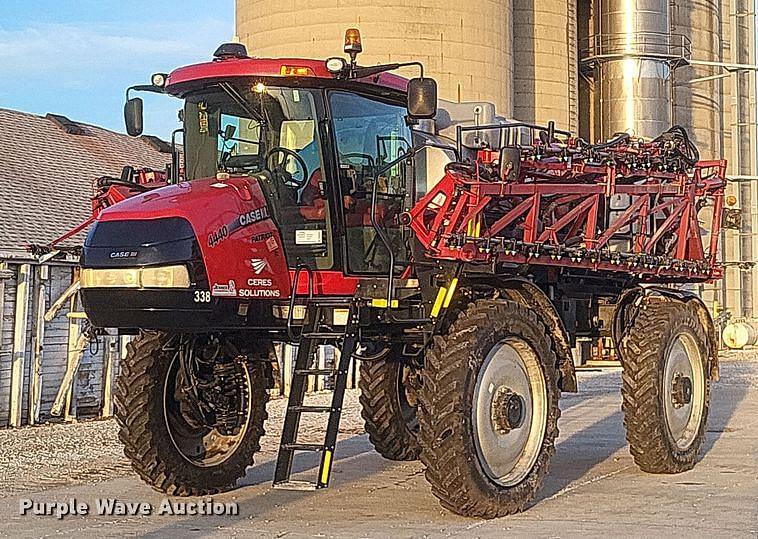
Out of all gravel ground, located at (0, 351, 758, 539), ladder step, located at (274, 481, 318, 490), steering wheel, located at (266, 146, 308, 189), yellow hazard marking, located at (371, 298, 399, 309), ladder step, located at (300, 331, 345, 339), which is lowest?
gravel ground, located at (0, 351, 758, 539)

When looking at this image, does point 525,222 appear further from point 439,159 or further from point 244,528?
point 244,528

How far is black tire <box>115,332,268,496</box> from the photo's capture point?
383 inches

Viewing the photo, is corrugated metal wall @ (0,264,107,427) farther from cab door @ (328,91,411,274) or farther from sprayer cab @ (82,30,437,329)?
cab door @ (328,91,411,274)

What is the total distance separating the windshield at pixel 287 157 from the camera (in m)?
9.28

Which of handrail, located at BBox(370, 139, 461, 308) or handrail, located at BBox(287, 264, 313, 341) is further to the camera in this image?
handrail, located at BBox(370, 139, 461, 308)

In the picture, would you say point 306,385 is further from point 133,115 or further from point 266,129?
point 133,115

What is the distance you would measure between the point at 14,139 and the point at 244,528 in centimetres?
1829

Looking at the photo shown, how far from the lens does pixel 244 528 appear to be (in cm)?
859

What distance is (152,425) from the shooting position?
973 cm

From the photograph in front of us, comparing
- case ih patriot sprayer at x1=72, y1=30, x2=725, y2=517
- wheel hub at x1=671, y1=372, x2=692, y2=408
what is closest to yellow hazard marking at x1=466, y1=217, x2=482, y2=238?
case ih patriot sprayer at x1=72, y1=30, x2=725, y2=517

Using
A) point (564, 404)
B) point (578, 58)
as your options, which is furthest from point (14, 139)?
point (578, 58)

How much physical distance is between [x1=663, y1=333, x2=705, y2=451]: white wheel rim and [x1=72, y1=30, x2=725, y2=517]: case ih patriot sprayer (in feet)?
0.69

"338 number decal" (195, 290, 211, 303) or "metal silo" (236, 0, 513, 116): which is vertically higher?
"metal silo" (236, 0, 513, 116)

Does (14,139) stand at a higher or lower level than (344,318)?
higher
